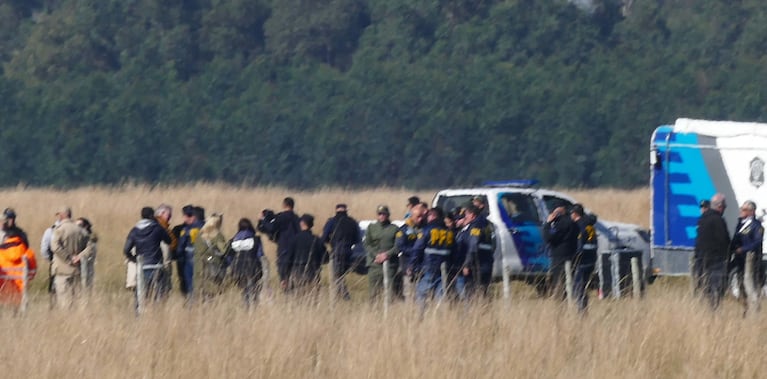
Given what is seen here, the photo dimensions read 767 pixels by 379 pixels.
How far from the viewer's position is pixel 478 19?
74562 millimetres

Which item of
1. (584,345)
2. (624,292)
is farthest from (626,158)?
(584,345)

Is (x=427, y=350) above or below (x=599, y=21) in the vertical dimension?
below

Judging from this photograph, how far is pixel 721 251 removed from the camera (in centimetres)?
1820

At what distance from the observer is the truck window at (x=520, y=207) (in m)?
23.3

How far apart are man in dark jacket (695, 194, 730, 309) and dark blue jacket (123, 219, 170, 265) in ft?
19.7

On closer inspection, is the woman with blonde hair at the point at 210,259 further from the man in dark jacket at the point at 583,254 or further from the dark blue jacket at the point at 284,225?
the man in dark jacket at the point at 583,254

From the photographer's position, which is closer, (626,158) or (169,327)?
(169,327)

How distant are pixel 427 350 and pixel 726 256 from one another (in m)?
5.17

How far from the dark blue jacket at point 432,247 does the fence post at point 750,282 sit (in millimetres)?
3235

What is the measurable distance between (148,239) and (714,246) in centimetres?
629

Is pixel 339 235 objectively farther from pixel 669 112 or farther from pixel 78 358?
pixel 669 112

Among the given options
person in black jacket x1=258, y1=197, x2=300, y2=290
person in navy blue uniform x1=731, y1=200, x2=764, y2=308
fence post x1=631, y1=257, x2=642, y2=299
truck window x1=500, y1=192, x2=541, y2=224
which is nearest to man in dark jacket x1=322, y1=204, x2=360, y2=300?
person in black jacket x1=258, y1=197, x2=300, y2=290

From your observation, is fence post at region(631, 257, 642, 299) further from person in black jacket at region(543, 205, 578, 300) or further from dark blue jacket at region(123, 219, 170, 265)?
dark blue jacket at region(123, 219, 170, 265)

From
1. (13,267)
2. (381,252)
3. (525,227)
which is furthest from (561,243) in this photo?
(13,267)
